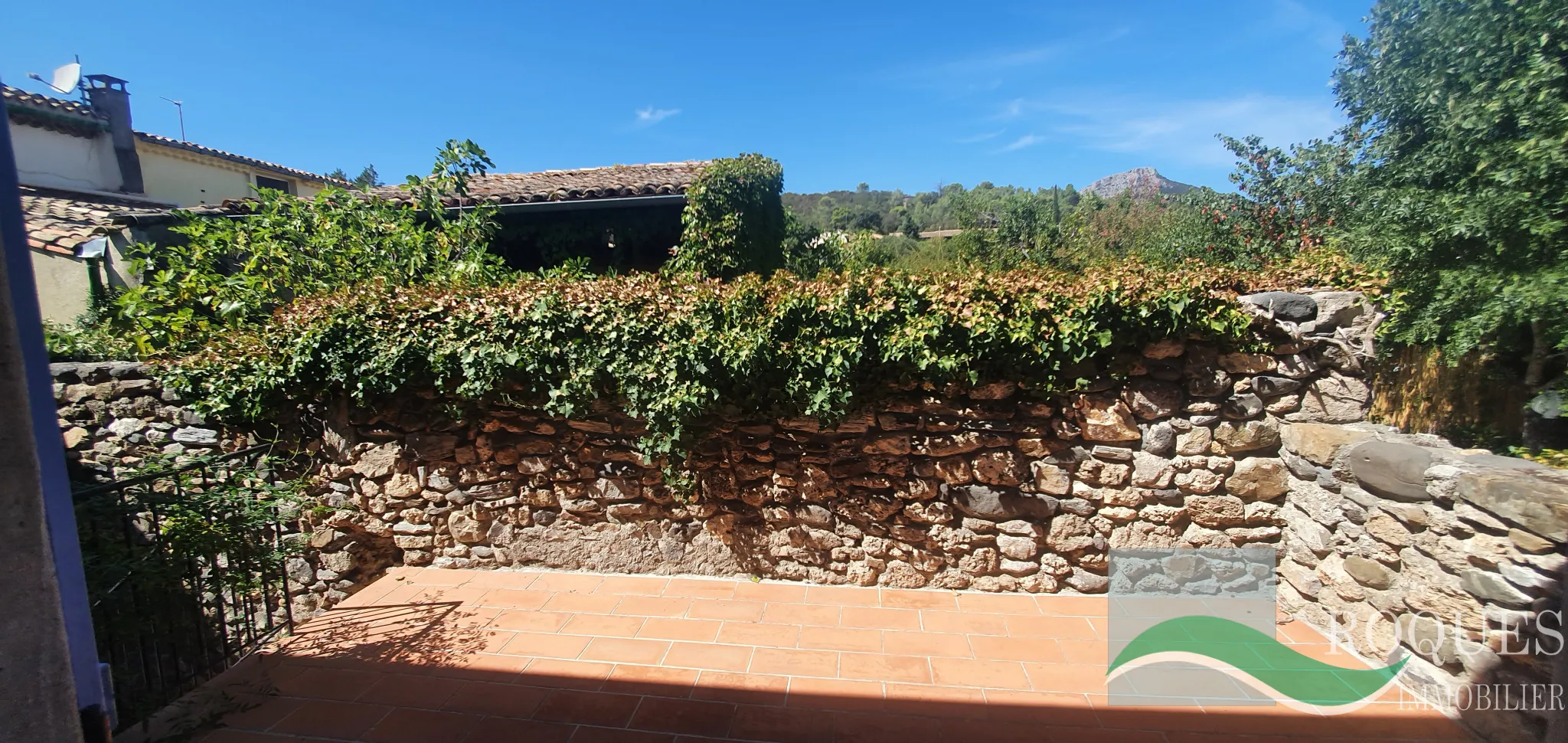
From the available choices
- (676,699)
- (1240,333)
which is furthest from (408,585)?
(1240,333)

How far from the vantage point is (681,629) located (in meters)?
3.73

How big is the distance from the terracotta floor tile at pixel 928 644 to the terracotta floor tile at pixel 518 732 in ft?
5.51

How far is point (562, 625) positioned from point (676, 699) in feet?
3.61

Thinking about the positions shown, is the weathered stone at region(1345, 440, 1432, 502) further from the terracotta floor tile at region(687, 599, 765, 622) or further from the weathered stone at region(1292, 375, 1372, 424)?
the terracotta floor tile at region(687, 599, 765, 622)

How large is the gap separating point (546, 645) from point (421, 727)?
0.76 meters

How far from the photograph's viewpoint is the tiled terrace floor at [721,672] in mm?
2801

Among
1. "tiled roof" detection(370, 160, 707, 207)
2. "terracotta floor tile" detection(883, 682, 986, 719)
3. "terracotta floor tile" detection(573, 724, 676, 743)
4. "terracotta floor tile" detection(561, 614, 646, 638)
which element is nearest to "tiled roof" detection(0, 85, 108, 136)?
"tiled roof" detection(370, 160, 707, 207)

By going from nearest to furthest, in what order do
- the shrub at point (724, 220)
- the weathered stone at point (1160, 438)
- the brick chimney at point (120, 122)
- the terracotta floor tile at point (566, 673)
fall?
the terracotta floor tile at point (566, 673)
the weathered stone at point (1160, 438)
the shrub at point (724, 220)
the brick chimney at point (120, 122)

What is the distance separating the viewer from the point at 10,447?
126 cm

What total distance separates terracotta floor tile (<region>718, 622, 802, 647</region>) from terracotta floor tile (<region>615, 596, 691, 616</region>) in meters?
0.37

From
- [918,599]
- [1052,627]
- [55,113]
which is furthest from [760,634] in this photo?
[55,113]

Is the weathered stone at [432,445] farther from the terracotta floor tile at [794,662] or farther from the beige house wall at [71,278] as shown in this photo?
the beige house wall at [71,278]

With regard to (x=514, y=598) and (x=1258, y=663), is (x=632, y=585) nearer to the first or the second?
(x=514, y=598)

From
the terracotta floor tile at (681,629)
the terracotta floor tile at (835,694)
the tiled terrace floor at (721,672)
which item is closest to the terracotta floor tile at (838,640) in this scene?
the tiled terrace floor at (721,672)
